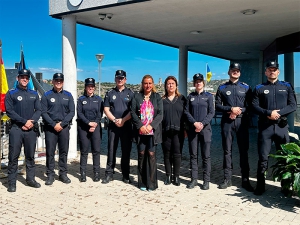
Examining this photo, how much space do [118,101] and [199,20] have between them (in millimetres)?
3732

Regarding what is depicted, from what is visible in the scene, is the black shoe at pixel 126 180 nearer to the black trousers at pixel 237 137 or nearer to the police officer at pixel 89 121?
the police officer at pixel 89 121

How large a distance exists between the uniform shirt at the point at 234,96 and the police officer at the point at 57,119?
2.65 metres

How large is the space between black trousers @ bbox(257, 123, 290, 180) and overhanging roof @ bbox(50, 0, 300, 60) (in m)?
2.87

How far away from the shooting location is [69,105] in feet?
18.9

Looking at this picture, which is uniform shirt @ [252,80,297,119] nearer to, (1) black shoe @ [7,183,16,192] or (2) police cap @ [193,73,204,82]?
(2) police cap @ [193,73,204,82]

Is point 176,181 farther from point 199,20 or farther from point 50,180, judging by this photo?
point 199,20

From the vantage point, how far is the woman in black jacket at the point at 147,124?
5230 mm

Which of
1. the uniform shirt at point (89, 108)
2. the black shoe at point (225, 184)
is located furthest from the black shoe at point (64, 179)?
the black shoe at point (225, 184)

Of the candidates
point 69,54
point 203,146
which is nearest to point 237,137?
point 203,146

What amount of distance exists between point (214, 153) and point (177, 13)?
3.82 metres

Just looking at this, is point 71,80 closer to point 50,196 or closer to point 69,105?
point 69,105

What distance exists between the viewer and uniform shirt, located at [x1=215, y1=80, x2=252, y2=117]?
5246mm

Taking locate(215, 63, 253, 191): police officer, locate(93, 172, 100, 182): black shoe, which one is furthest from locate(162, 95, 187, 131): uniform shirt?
locate(93, 172, 100, 182): black shoe

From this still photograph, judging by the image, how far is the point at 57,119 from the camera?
5.62 meters
